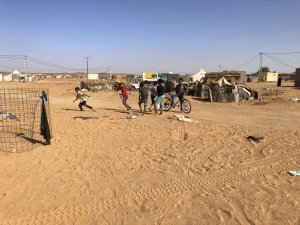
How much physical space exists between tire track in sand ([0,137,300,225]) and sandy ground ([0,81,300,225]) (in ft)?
0.05

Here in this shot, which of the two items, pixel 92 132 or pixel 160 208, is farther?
pixel 92 132

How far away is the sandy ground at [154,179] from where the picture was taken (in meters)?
4.63

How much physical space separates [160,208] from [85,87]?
95.5 feet

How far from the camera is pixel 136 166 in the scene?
6.84 meters

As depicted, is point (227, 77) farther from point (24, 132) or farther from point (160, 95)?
point (24, 132)

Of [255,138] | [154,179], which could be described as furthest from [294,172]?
[154,179]

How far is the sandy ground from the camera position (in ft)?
15.2

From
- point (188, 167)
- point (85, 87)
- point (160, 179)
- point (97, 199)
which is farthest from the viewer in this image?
point (85, 87)

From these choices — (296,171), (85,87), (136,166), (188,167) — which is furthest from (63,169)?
(85,87)

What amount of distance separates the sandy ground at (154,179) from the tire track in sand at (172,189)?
0.05 ft

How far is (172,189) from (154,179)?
1.96ft

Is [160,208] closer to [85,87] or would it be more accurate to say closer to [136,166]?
[136,166]

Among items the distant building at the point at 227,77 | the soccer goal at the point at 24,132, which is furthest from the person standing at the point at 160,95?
the distant building at the point at 227,77

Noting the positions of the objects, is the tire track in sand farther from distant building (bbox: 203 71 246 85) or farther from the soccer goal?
distant building (bbox: 203 71 246 85)
